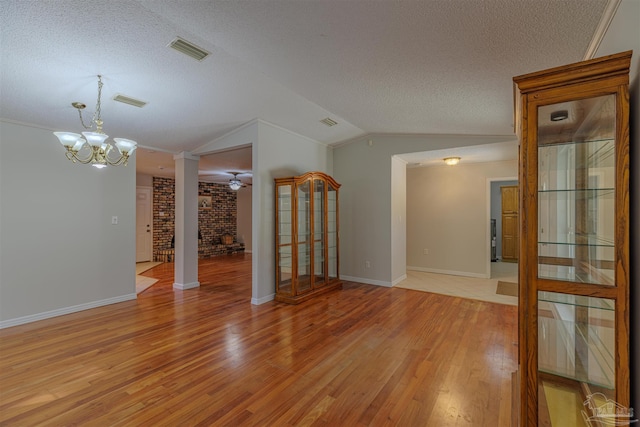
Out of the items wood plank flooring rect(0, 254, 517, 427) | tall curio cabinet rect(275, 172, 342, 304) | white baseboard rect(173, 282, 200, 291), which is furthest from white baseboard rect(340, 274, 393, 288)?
white baseboard rect(173, 282, 200, 291)

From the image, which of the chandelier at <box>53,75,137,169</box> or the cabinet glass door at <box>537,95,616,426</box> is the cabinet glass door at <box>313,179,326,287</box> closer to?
the chandelier at <box>53,75,137,169</box>

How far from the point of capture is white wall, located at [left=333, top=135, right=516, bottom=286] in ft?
17.6

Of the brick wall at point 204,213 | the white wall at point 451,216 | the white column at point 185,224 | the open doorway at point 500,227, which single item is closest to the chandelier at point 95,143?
the white column at point 185,224

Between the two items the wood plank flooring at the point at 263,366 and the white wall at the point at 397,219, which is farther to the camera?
the white wall at the point at 397,219

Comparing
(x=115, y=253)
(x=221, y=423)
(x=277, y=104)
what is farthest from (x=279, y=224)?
(x=221, y=423)

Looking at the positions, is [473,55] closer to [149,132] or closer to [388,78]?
[388,78]

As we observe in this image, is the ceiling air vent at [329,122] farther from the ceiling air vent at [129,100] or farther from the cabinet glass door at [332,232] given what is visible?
the ceiling air vent at [129,100]

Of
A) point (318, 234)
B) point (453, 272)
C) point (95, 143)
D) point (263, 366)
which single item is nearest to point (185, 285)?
point (318, 234)

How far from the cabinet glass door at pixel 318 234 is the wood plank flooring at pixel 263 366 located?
2.79 feet

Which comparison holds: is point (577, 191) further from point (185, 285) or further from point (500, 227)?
point (500, 227)

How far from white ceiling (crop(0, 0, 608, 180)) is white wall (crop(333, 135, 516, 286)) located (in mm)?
1276

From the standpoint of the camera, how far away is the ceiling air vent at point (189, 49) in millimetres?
2460

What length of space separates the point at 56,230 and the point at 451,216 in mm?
6820

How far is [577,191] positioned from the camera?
1.49m
